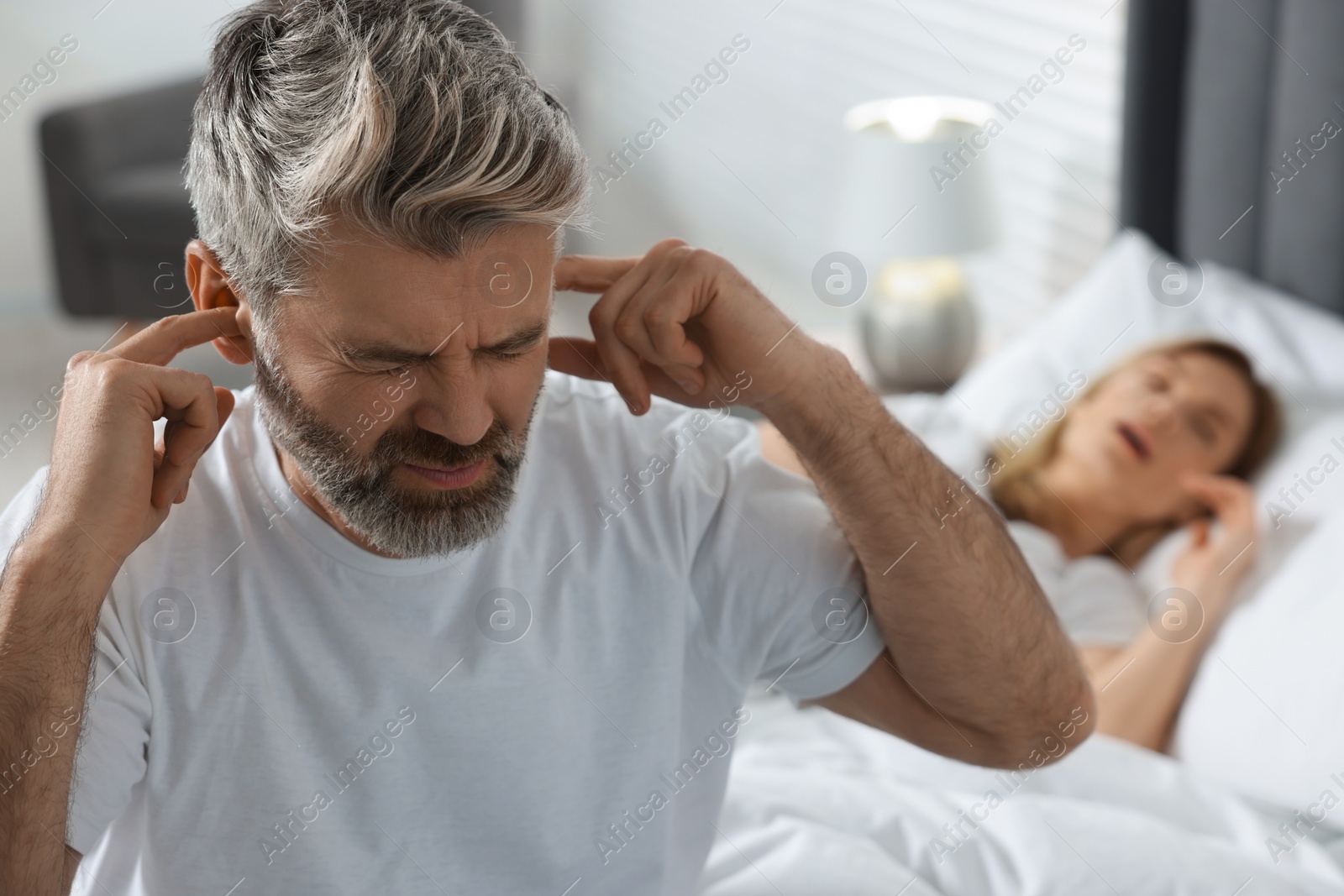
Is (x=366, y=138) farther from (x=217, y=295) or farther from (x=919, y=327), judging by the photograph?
(x=919, y=327)

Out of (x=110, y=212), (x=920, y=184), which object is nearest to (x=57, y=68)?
(x=110, y=212)

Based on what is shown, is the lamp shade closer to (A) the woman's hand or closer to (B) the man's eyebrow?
(A) the woman's hand

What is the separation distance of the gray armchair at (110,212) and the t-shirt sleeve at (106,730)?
2.48 meters

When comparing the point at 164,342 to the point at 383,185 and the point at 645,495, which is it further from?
the point at 645,495

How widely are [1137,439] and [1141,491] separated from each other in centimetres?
9

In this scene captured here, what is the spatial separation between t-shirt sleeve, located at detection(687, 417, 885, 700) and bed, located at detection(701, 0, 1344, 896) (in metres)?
0.29

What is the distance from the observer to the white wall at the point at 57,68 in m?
3.92

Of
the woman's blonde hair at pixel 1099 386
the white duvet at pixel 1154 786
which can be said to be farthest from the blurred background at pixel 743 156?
the white duvet at pixel 1154 786

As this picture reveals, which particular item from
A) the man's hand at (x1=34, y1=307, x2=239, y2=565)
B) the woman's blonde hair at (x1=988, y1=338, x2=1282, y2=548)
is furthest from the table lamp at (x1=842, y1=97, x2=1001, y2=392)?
the man's hand at (x1=34, y1=307, x2=239, y2=565)

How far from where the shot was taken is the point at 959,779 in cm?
145

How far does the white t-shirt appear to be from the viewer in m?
0.92

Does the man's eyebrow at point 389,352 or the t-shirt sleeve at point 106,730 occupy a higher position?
the man's eyebrow at point 389,352

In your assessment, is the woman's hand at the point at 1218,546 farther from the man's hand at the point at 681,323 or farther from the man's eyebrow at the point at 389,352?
the man's eyebrow at the point at 389,352

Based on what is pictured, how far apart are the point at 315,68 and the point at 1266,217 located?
1.92 metres
